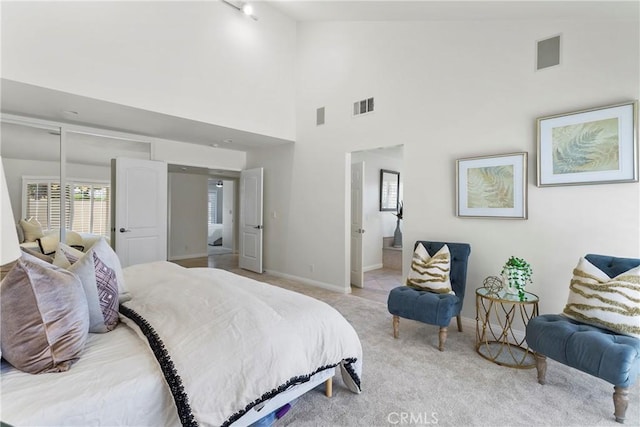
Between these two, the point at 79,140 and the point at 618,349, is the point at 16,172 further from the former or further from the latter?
the point at 618,349

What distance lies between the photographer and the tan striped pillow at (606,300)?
191 cm

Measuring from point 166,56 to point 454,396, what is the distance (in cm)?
457

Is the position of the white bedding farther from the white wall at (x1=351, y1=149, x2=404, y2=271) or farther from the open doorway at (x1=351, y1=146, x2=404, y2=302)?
the white wall at (x1=351, y1=149, x2=404, y2=271)

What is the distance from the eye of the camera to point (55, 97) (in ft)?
10.3

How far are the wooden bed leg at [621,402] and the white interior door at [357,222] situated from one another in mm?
3205

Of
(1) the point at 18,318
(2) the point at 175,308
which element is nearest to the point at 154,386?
(2) the point at 175,308

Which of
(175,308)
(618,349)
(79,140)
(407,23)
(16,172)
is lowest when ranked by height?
(618,349)

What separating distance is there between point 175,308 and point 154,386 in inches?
18.9

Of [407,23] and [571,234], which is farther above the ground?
[407,23]

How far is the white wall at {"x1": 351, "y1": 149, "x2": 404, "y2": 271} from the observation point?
6.09 m

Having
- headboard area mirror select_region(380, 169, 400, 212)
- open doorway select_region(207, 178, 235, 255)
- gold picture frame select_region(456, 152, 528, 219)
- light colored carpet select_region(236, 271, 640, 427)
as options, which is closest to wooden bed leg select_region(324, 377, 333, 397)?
light colored carpet select_region(236, 271, 640, 427)

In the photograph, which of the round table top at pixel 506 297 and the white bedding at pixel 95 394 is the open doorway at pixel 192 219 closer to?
the round table top at pixel 506 297

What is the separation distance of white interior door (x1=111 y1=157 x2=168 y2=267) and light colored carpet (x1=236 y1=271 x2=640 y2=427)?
3951 millimetres

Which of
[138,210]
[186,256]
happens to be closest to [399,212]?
[138,210]
